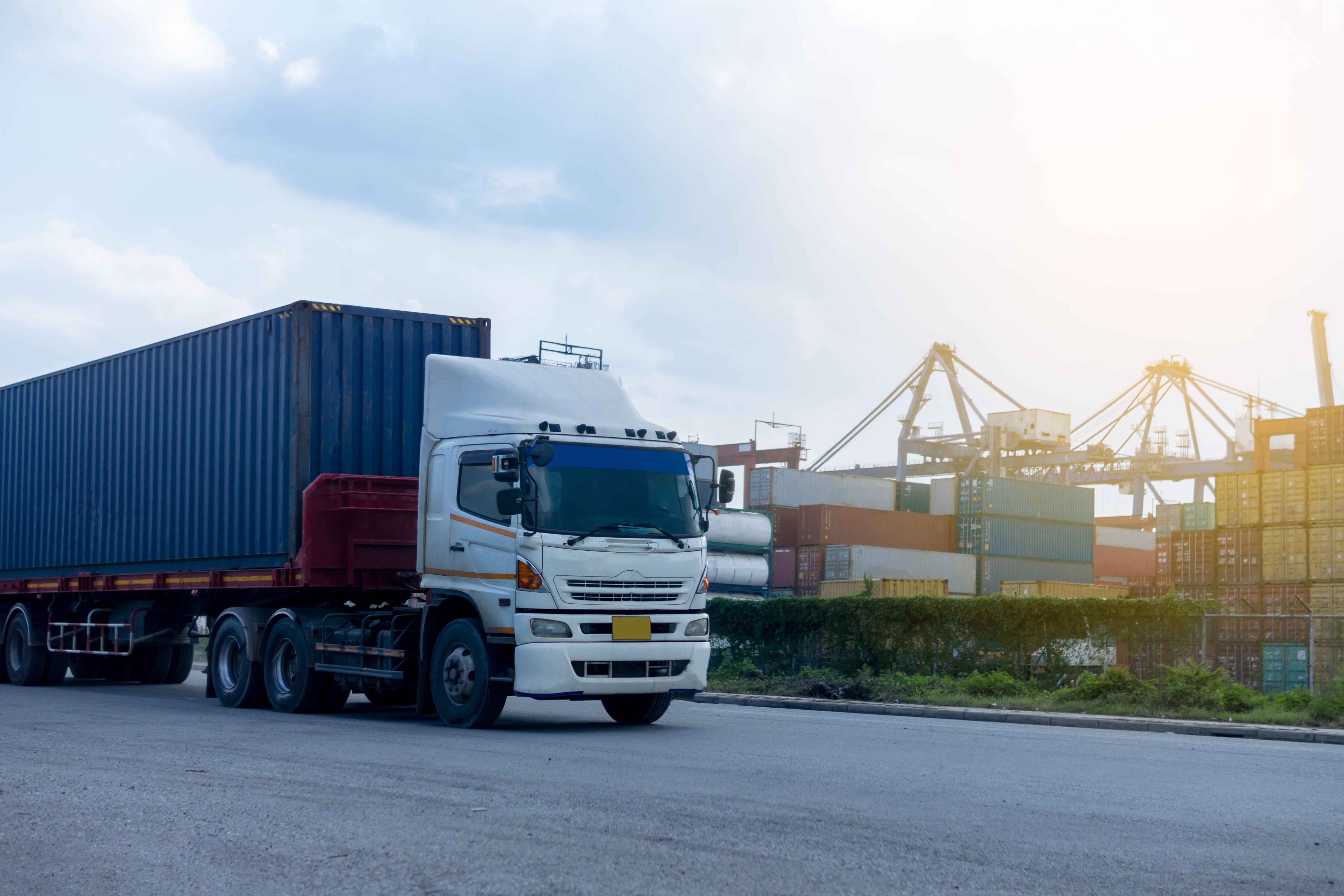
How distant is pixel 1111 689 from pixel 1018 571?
113 ft

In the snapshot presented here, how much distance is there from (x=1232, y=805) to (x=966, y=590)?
140 ft

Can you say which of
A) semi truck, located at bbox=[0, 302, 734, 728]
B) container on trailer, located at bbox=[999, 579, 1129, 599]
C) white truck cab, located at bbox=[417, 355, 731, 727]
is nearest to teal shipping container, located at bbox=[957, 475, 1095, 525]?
container on trailer, located at bbox=[999, 579, 1129, 599]

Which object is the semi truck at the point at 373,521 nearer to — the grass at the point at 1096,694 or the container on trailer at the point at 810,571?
the grass at the point at 1096,694

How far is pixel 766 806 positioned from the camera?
745 centimetres

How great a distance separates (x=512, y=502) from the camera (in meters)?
11.7

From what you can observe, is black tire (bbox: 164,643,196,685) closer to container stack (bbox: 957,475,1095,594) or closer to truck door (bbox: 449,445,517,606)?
truck door (bbox: 449,445,517,606)

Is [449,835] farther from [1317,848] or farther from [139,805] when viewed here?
[1317,848]

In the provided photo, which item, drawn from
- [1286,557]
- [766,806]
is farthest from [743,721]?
[1286,557]

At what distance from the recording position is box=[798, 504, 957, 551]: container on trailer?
159 feet

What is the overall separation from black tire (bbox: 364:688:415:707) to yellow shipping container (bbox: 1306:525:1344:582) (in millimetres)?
27337

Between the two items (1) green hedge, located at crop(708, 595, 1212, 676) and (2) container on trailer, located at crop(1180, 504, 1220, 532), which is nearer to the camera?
(1) green hedge, located at crop(708, 595, 1212, 676)

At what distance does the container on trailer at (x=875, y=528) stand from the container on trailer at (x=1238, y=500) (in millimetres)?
14036

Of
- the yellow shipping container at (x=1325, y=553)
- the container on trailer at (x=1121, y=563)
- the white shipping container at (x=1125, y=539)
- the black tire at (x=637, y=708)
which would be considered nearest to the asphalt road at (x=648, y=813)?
the black tire at (x=637, y=708)

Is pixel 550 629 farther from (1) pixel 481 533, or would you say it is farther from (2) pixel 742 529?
(2) pixel 742 529
